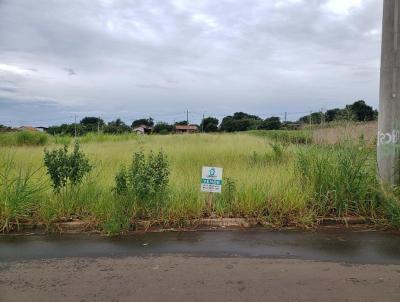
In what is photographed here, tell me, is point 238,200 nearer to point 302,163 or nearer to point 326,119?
point 302,163

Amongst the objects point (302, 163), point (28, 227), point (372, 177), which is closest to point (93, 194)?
point (28, 227)

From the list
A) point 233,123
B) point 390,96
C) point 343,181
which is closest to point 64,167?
point 343,181

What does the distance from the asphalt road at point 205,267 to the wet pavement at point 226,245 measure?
0.01 metres

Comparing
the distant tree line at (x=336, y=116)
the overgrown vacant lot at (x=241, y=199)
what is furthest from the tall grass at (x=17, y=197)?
the distant tree line at (x=336, y=116)

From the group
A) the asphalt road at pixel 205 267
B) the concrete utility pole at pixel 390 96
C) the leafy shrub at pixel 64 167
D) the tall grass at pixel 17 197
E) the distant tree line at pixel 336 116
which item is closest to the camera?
the asphalt road at pixel 205 267

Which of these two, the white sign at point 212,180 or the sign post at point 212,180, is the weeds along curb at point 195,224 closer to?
the sign post at point 212,180

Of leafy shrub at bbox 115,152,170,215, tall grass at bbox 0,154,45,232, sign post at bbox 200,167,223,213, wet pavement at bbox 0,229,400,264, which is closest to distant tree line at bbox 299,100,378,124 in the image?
wet pavement at bbox 0,229,400,264

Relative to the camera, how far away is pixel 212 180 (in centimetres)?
673

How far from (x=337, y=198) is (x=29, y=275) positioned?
499 cm

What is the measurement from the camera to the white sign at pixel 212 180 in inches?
265

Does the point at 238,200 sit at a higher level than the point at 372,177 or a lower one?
lower

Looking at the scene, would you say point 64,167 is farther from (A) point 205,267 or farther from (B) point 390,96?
(B) point 390,96

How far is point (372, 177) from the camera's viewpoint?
6.86 metres

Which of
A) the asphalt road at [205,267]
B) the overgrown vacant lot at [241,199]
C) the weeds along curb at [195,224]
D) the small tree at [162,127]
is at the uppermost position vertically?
the small tree at [162,127]
